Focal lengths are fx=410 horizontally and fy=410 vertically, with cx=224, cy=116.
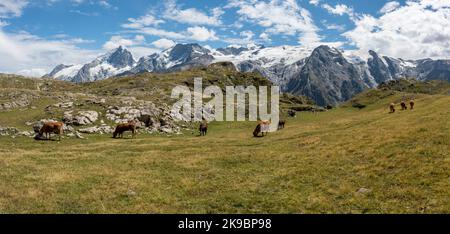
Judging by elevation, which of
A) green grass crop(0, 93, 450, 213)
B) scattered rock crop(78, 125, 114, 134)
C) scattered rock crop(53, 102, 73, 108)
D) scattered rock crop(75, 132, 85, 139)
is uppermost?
scattered rock crop(53, 102, 73, 108)

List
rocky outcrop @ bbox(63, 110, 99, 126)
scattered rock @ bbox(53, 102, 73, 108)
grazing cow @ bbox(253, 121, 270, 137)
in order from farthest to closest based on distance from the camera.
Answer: scattered rock @ bbox(53, 102, 73, 108), rocky outcrop @ bbox(63, 110, 99, 126), grazing cow @ bbox(253, 121, 270, 137)

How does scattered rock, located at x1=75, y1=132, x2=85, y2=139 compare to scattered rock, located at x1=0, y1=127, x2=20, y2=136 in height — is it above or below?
below

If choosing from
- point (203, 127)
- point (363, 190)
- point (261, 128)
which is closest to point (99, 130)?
point (203, 127)

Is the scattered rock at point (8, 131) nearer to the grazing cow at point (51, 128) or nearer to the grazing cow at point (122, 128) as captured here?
the grazing cow at point (51, 128)

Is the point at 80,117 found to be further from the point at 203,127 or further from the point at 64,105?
the point at 203,127

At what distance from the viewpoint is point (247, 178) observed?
97.6 ft

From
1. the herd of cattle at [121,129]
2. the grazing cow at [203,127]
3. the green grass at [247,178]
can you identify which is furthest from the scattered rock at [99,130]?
the green grass at [247,178]

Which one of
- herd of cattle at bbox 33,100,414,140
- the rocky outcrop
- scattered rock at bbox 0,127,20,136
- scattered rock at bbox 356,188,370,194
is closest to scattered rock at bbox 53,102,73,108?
the rocky outcrop

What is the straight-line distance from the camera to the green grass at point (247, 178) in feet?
73.2

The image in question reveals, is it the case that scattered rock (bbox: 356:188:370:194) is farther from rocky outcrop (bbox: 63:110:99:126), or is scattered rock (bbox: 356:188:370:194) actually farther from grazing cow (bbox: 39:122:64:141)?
rocky outcrop (bbox: 63:110:99:126)

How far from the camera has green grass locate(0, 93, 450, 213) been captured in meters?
22.3

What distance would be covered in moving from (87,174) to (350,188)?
756 inches
